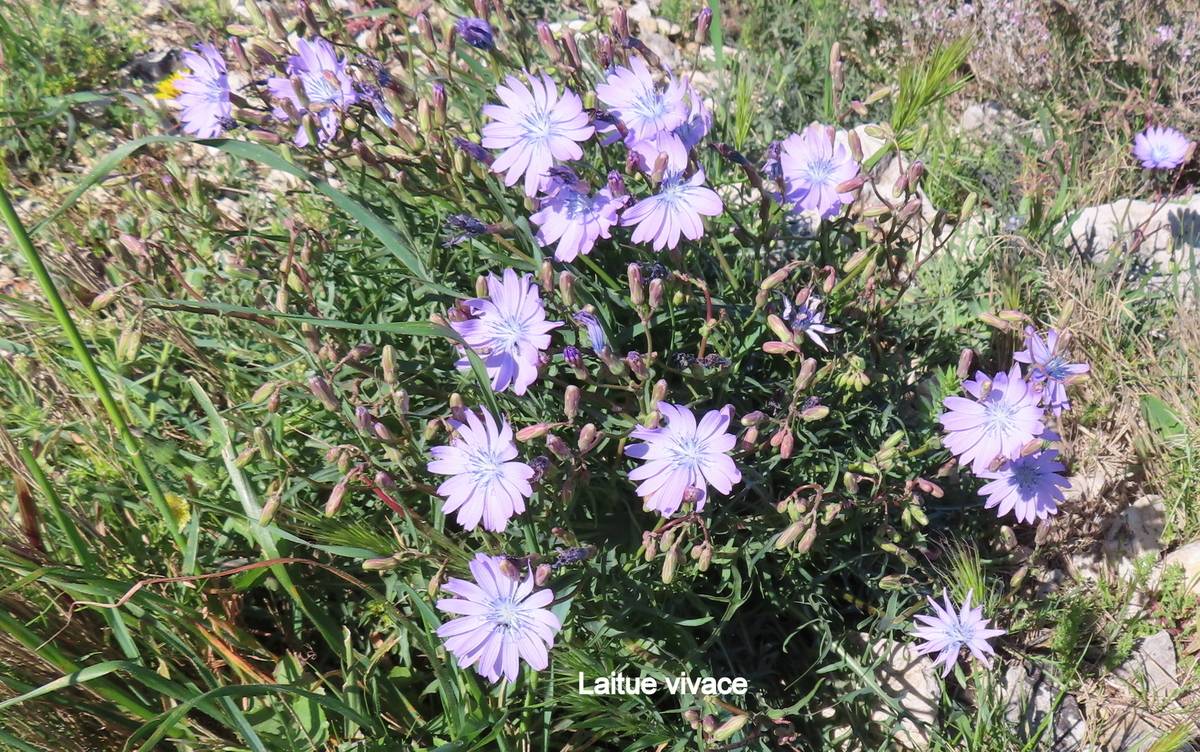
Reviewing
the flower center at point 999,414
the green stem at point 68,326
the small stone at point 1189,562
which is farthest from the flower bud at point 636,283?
the small stone at point 1189,562

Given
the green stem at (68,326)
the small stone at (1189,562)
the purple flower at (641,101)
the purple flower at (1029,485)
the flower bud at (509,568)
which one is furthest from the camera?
the small stone at (1189,562)

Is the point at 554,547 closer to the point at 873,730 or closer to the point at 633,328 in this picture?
the point at 633,328

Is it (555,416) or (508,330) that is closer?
(508,330)

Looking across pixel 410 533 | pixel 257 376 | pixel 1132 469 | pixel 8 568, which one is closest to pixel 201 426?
pixel 257 376

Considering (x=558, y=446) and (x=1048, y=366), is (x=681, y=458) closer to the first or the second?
(x=558, y=446)

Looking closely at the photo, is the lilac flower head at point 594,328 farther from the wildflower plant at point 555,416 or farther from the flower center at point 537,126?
the flower center at point 537,126

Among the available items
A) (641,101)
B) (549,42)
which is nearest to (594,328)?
(641,101)
